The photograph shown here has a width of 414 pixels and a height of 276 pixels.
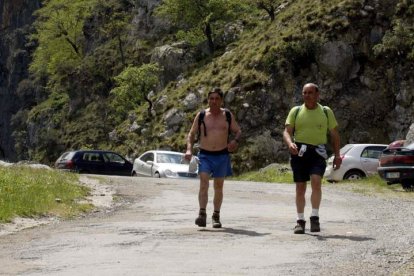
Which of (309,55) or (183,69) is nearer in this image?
(309,55)

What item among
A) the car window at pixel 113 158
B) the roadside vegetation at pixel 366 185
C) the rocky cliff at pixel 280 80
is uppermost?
the rocky cliff at pixel 280 80

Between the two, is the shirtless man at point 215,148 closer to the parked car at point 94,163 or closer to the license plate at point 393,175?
the license plate at point 393,175

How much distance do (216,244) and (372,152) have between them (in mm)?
19986

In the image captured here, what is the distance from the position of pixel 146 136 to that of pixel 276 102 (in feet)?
37.0

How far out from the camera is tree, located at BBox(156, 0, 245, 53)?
203 ft

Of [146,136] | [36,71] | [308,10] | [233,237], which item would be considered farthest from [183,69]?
[233,237]

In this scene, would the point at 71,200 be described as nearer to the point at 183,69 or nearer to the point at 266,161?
the point at 266,161

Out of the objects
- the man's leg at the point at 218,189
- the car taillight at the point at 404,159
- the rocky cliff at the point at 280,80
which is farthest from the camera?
the rocky cliff at the point at 280,80

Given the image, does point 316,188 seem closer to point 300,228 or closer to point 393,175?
point 300,228

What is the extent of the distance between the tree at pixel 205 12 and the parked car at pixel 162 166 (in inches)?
1184

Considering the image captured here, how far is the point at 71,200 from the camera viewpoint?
15.6 metres

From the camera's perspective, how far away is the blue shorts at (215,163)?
10.7m

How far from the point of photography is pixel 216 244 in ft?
28.8

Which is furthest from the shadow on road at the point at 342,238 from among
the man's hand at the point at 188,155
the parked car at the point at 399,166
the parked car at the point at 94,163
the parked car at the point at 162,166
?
the parked car at the point at 94,163
